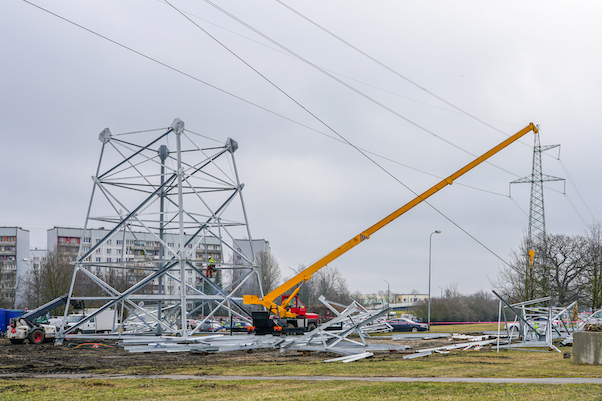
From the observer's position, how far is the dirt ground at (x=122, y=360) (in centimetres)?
2042

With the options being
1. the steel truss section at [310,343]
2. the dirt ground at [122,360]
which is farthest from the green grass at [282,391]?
the steel truss section at [310,343]

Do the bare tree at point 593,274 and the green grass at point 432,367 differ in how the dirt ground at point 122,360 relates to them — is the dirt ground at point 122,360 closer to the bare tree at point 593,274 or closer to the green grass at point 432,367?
the green grass at point 432,367

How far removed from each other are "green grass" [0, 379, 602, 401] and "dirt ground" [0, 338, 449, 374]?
12.8 feet

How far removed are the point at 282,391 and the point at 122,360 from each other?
39.7 ft

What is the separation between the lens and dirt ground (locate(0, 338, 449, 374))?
20.4 m

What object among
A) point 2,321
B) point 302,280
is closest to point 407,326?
point 302,280

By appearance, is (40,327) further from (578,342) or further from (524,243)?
(524,243)

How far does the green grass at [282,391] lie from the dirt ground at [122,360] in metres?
3.91

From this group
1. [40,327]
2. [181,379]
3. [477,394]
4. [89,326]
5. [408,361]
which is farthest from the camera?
[89,326]

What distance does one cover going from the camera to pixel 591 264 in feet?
194

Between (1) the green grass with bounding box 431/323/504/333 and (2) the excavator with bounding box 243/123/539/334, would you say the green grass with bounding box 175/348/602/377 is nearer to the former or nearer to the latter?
(2) the excavator with bounding box 243/123/539/334

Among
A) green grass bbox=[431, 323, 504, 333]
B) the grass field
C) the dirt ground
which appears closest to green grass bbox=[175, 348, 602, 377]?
the grass field

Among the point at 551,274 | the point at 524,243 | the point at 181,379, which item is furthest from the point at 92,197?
the point at 551,274

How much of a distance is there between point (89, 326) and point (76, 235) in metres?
72.7
